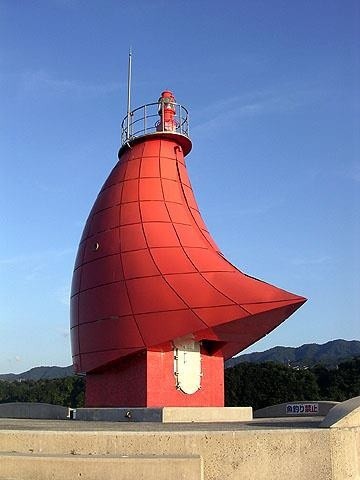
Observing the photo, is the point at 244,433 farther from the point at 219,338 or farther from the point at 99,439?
the point at 219,338

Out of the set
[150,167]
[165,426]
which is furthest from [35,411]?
[165,426]

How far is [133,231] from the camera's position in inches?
760

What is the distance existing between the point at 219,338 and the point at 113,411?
400cm

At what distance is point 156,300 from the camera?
18.0 m

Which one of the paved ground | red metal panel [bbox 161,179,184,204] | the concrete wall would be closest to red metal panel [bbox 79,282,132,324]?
red metal panel [bbox 161,179,184,204]

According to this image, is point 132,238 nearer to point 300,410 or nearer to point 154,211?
point 154,211

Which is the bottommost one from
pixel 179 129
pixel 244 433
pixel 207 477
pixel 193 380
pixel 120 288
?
pixel 207 477

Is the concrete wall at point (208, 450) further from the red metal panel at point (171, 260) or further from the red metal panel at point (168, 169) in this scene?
the red metal panel at point (168, 169)

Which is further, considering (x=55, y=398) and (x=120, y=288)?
(x=55, y=398)

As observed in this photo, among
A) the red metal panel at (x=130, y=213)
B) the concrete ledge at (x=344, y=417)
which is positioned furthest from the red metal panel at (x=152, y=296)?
the concrete ledge at (x=344, y=417)

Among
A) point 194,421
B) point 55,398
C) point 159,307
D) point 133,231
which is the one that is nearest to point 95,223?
point 133,231

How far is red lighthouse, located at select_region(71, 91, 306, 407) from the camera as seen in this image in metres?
17.6

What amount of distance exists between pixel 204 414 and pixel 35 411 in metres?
10.3

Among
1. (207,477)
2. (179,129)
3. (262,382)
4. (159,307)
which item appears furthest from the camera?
(262,382)
